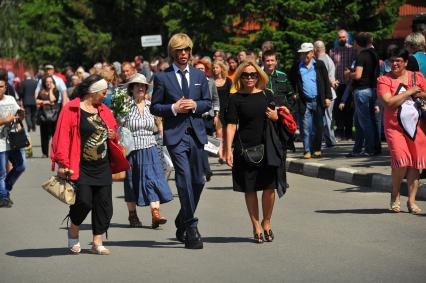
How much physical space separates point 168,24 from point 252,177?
31772 millimetres

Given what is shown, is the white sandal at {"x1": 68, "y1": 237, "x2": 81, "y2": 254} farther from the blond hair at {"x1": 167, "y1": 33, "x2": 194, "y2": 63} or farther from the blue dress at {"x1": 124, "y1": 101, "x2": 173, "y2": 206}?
the blue dress at {"x1": 124, "y1": 101, "x2": 173, "y2": 206}

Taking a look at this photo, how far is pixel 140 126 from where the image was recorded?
1265 cm

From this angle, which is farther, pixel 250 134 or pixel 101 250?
pixel 250 134

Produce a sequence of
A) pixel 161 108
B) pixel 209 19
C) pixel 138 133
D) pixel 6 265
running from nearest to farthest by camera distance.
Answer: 1. pixel 6 265
2. pixel 161 108
3. pixel 138 133
4. pixel 209 19

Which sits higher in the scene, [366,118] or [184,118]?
[184,118]

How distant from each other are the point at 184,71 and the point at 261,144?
37.4 inches

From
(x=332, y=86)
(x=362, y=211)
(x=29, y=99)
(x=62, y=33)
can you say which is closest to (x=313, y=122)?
(x=332, y=86)

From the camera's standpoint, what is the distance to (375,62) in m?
18.2

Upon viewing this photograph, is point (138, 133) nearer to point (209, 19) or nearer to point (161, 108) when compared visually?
point (161, 108)

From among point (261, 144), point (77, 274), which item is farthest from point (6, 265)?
point (261, 144)

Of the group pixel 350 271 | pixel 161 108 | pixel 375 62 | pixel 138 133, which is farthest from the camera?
pixel 375 62

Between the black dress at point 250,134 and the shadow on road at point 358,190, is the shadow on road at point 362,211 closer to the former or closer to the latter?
the shadow on road at point 358,190

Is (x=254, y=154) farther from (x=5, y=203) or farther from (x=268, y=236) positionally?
(x=5, y=203)

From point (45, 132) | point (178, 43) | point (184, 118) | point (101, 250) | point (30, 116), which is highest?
point (178, 43)
